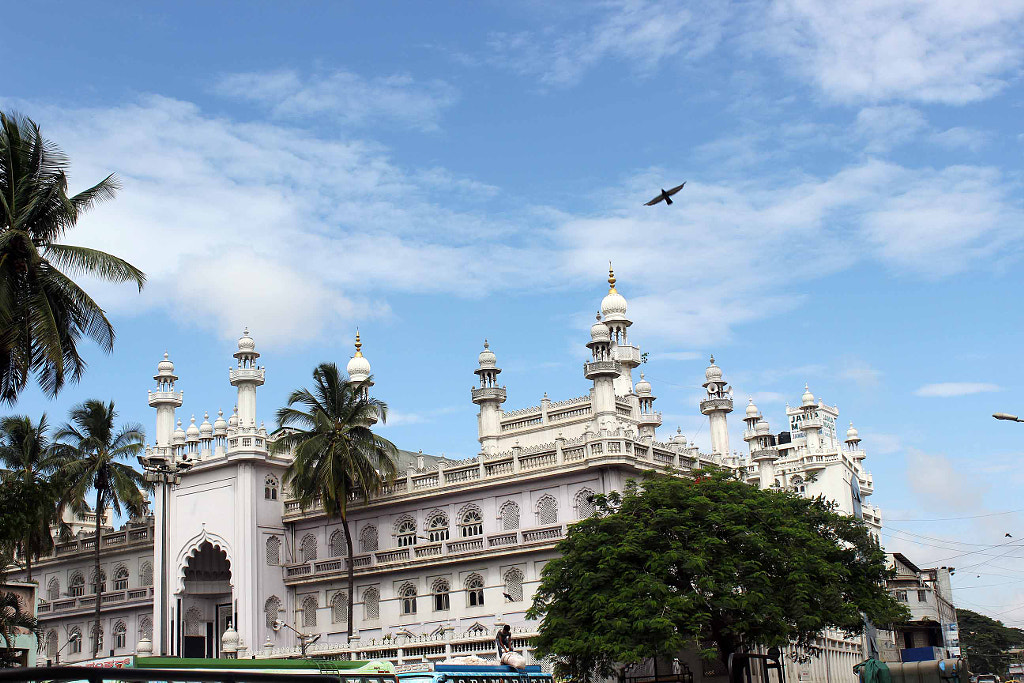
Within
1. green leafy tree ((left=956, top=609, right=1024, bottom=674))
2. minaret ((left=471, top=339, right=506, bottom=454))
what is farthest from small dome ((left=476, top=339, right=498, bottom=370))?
green leafy tree ((left=956, top=609, right=1024, bottom=674))

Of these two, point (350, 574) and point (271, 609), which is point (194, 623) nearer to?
point (271, 609)

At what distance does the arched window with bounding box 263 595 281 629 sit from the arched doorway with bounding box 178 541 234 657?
4030 millimetres

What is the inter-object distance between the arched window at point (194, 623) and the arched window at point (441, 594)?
1438 centimetres

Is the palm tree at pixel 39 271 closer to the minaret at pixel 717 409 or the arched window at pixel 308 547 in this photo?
the arched window at pixel 308 547

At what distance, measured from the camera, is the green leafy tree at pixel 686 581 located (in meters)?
33.9

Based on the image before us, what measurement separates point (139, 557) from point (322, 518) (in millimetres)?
14880

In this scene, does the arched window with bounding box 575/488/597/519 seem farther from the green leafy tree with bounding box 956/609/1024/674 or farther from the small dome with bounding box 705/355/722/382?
the green leafy tree with bounding box 956/609/1024/674

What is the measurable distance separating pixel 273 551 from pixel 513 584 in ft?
44.1

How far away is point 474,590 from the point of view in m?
46.4

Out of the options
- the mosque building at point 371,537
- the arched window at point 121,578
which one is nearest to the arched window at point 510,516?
the mosque building at point 371,537

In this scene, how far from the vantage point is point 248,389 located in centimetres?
5350

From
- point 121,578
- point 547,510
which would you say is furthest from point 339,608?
point 121,578

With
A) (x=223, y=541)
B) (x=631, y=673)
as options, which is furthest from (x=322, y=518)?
(x=631, y=673)

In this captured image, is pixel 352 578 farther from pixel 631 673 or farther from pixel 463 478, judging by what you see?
pixel 631 673
